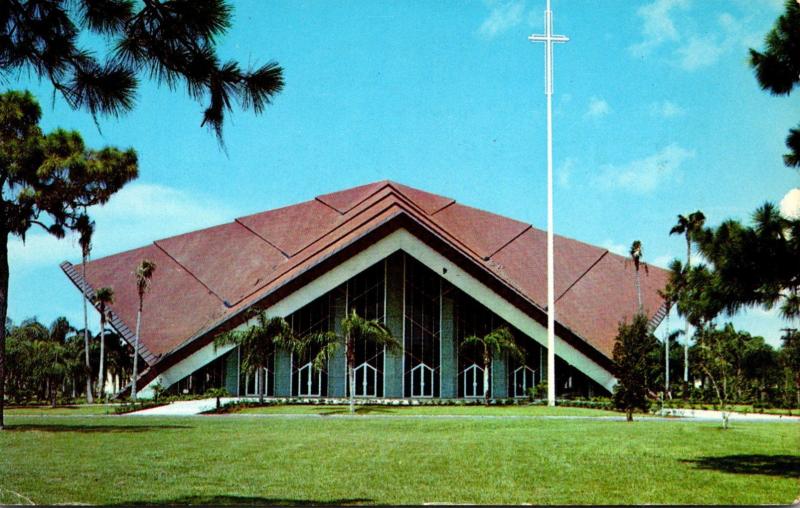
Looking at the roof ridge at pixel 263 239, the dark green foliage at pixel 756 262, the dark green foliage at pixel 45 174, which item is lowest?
the dark green foliage at pixel 756 262

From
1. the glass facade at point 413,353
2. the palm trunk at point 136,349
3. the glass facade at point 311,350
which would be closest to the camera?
the palm trunk at point 136,349

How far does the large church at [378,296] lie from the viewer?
90.7ft

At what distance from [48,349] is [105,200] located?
2665 mm

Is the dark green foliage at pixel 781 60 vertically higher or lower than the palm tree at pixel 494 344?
higher

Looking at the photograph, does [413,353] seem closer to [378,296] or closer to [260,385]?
[378,296]

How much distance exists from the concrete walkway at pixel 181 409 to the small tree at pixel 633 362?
10.2 m

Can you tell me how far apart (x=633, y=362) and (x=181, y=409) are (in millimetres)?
11700

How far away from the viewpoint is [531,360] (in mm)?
31844

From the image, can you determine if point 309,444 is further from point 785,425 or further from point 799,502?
point 785,425

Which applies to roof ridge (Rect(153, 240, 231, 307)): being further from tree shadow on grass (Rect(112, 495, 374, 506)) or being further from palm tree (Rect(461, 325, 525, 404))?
tree shadow on grass (Rect(112, 495, 374, 506))

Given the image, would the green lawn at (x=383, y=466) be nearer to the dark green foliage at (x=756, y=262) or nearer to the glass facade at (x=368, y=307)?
the dark green foliage at (x=756, y=262)

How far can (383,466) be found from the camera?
9.57 m

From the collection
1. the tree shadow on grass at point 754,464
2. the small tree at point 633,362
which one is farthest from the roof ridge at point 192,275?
the tree shadow on grass at point 754,464

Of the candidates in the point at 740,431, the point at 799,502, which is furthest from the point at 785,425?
the point at 799,502
